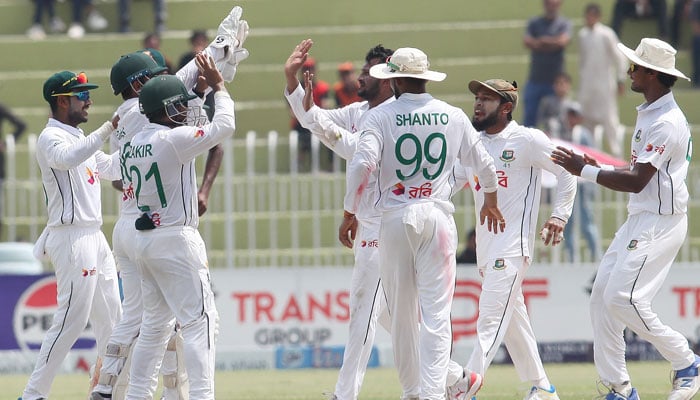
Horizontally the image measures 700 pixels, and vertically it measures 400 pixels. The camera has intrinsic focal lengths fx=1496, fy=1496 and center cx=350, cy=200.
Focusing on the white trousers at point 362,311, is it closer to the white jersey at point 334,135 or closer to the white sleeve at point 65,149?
the white jersey at point 334,135

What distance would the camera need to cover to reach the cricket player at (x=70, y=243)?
11.5 meters

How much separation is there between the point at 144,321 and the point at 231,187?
7.93 metres

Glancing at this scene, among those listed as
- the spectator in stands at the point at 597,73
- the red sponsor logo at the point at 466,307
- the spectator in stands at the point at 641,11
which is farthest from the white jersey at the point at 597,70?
the red sponsor logo at the point at 466,307

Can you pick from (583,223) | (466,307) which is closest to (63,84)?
(466,307)

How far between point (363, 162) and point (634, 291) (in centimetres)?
228

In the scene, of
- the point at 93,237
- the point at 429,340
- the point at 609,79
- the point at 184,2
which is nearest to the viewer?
the point at 429,340

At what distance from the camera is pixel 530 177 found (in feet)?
38.7

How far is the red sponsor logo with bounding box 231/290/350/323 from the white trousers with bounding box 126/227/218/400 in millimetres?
6942

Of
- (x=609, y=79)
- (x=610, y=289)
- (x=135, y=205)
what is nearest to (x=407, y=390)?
(x=610, y=289)

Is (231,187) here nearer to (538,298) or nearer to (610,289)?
(538,298)

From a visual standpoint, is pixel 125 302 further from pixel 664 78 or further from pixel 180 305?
pixel 664 78

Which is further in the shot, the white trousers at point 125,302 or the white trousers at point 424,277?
the white trousers at point 125,302

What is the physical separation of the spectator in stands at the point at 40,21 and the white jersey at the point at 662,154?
15562mm

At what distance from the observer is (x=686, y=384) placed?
36.7 feet
